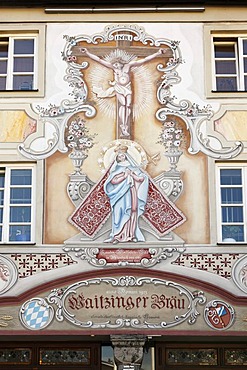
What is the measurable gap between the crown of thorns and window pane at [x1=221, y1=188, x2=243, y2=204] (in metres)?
2.92

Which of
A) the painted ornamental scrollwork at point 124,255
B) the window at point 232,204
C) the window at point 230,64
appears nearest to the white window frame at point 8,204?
the painted ornamental scrollwork at point 124,255

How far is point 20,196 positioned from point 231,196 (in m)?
3.57

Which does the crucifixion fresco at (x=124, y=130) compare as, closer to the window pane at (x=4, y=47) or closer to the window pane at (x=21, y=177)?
the window pane at (x=21, y=177)

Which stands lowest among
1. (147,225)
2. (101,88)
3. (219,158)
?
(147,225)

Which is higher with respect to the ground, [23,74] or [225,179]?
[23,74]

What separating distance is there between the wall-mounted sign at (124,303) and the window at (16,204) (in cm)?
120

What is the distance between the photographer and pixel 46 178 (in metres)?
15.5

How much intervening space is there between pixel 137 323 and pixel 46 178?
2.90m

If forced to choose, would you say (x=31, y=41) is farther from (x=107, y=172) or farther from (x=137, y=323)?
(x=137, y=323)

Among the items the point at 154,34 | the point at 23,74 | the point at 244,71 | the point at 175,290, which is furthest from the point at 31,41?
the point at 175,290

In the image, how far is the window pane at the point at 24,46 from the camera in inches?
651

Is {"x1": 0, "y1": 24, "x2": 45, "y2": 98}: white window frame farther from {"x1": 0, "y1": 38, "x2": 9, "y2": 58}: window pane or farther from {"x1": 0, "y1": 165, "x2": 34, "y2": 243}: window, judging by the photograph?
{"x1": 0, "y1": 165, "x2": 34, "y2": 243}: window

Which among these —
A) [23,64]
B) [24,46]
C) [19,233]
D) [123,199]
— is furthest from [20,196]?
[24,46]

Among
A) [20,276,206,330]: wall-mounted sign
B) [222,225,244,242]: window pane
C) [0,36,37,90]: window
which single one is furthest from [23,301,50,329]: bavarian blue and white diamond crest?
[0,36,37,90]: window
